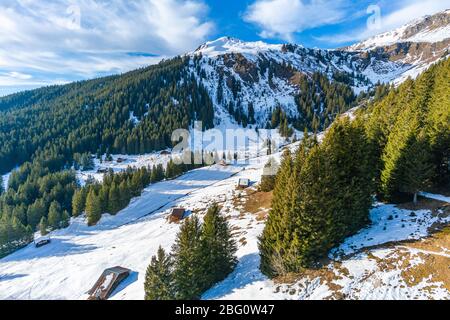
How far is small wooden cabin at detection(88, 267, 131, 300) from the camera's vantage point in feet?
125

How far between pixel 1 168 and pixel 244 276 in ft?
605

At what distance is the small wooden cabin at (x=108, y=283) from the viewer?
125 ft

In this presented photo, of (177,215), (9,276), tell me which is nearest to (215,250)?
(177,215)

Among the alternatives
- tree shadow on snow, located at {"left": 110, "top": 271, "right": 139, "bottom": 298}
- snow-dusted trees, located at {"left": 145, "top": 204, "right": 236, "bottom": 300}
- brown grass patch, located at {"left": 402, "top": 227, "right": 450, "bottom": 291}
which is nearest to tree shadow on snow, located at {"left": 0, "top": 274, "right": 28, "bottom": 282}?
tree shadow on snow, located at {"left": 110, "top": 271, "right": 139, "bottom": 298}

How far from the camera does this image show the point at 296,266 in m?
26.3

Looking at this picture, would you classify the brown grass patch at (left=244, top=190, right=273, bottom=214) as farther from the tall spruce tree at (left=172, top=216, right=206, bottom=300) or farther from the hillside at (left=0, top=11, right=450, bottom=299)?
the tall spruce tree at (left=172, top=216, right=206, bottom=300)

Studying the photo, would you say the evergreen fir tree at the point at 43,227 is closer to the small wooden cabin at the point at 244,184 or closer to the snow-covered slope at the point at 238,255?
the snow-covered slope at the point at 238,255

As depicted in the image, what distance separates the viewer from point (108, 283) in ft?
131

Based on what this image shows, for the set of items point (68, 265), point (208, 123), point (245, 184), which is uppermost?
point (208, 123)

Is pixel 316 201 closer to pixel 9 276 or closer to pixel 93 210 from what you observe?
pixel 9 276

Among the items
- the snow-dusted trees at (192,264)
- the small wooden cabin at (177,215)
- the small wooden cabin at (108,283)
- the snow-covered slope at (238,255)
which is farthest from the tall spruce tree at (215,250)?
the small wooden cabin at (177,215)

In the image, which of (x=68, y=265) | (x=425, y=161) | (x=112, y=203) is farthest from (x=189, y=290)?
(x=112, y=203)

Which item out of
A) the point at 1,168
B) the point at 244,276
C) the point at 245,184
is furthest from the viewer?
the point at 1,168
